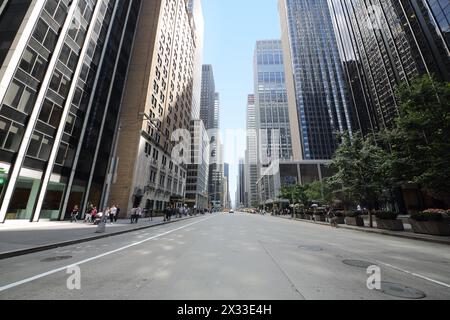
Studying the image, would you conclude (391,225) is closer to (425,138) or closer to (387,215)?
(387,215)

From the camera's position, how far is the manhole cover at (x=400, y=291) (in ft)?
13.7

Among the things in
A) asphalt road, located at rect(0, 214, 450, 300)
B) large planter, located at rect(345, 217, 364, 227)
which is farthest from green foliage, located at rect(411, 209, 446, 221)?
asphalt road, located at rect(0, 214, 450, 300)

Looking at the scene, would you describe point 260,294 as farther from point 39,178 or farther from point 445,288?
point 39,178

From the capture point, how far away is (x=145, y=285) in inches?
178

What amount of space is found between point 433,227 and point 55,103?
110 feet

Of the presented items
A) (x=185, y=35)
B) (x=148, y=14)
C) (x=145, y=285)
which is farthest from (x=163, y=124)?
(x=145, y=285)

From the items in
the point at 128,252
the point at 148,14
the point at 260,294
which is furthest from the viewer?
the point at 148,14

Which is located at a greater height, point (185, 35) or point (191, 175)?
point (185, 35)

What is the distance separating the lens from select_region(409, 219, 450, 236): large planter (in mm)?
13820

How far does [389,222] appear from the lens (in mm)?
17984

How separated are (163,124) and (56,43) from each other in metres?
24.9

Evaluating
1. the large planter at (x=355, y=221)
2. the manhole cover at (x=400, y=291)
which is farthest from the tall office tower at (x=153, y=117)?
the manhole cover at (x=400, y=291)

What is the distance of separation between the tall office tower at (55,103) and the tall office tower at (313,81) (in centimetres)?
9350

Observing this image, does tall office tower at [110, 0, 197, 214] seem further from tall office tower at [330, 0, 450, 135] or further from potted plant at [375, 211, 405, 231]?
tall office tower at [330, 0, 450, 135]
